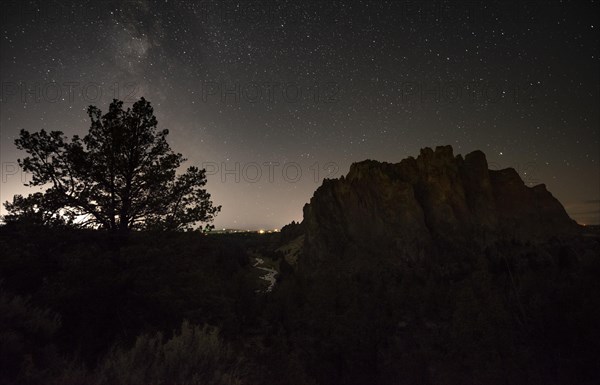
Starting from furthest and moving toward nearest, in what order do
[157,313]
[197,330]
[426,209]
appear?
1. [426,209]
2. [157,313]
3. [197,330]

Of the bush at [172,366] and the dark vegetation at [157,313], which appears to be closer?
the bush at [172,366]

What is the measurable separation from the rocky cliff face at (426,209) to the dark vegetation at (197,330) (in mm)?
31860

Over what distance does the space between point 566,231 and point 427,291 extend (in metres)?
44.8

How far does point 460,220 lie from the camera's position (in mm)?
56656

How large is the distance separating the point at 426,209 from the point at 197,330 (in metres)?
58.7

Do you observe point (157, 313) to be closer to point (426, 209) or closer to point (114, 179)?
point (114, 179)

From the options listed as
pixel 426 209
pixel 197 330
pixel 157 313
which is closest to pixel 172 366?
pixel 197 330

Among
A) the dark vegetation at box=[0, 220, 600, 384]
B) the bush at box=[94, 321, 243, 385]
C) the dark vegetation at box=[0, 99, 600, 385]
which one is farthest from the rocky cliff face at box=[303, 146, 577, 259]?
the bush at box=[94, 321, 243, 385]

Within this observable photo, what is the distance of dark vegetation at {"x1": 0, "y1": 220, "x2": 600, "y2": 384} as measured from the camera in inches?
226

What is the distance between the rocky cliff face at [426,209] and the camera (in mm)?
54844

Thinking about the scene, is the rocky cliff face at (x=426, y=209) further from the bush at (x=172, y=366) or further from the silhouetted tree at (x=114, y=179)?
the bush at (x=172, y=366)

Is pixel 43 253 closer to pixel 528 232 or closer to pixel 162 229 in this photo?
pixel 162 229

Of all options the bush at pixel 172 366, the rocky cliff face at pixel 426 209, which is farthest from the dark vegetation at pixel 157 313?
the rocky cliff face at pixel 426 209

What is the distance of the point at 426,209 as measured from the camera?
2320 inches
